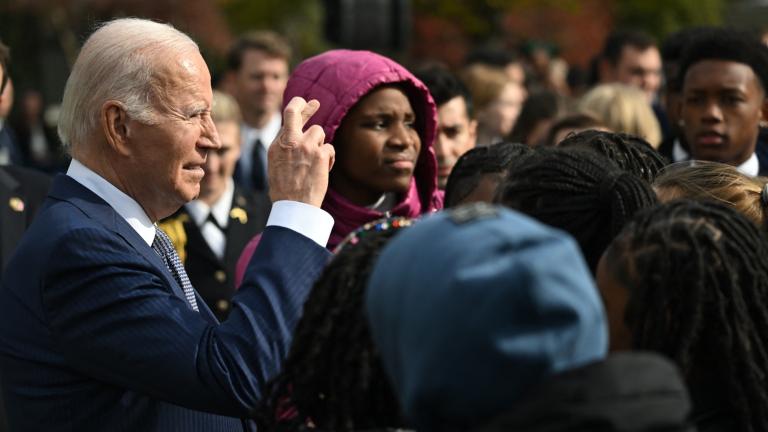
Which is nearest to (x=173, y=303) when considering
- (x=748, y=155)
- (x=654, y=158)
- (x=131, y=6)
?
(x=654, y=158)

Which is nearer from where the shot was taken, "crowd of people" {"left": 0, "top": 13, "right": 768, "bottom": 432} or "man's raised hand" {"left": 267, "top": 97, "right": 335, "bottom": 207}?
"crowd of people" {"left": 0, "top": 13, "right": 768, "bottom": 432}

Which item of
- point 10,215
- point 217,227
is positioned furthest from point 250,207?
point 10,215

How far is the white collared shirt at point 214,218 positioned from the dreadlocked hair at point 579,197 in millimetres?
3647

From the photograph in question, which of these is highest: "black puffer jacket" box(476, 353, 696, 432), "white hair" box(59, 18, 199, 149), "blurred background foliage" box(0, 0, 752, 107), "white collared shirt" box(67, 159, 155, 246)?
"white hair" box(59, 18, 199, 149)

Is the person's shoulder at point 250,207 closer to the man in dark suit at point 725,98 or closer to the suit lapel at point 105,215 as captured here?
the man in dark suit at point 725,98

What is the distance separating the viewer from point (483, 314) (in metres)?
1.55

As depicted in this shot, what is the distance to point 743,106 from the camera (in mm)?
5637

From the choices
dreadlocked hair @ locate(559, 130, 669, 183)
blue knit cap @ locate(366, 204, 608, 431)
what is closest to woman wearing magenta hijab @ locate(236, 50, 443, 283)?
dreadlocked hair @ locate(559, 130, 669, 183)

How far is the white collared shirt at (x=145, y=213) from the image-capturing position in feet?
9.11

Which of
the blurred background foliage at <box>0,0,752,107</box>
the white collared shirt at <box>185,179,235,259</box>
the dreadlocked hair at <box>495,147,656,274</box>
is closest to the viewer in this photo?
the dreadlocked hair at <box>495,147,656,274</box>

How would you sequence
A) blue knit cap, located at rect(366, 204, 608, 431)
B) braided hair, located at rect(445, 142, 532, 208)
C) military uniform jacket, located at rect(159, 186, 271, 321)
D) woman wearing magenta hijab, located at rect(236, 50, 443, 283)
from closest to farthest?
blue knit cap, located at rect(366, 204, 608, 431)
braided hair, located at rect(445, 142, 532, 208)
woman wearing magenta hijab, located at rect(236, 50, 443, 283)
military uniform jacket, located at rect(159, 186, 271, 321)

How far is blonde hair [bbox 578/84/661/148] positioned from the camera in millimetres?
6660

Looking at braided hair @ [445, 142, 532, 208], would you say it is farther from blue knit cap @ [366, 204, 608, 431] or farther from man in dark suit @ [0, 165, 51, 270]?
man in dark suit @ [0, 165, 51, 270]

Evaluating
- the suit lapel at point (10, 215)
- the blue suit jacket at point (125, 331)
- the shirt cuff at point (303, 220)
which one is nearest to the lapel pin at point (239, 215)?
the suit lapel at point (10, 215)
